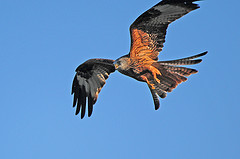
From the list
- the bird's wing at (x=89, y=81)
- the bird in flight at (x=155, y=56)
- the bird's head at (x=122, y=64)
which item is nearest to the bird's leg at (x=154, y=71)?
the bird in flight at (x=155, y=56)

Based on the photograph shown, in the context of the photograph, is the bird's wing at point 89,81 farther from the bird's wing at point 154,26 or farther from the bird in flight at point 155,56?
the bird's wing at point 154,26

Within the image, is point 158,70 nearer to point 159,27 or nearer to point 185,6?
point 159,27

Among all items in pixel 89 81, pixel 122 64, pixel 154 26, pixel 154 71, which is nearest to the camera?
pixel 154 26

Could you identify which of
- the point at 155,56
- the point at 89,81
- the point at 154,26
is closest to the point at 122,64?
the point at 155,56

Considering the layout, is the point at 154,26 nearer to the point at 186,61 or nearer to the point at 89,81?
the point at 186,61

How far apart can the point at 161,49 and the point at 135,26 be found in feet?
2.31

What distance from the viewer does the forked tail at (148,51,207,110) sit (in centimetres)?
771

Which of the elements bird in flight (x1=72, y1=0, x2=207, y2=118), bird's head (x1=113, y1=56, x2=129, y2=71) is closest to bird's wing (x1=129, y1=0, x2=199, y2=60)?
bird in flight (x1=72, y1=0, x2=207, y2=118)

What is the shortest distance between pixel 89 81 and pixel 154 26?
2.81m

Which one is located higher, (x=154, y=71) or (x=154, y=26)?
(x=154, y=26)

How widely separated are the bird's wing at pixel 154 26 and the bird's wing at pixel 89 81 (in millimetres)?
1662

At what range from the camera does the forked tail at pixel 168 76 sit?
771 centimetres

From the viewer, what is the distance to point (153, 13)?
718cm

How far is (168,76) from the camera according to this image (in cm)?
790
